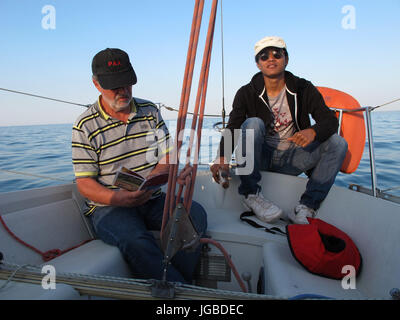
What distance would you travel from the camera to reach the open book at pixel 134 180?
4.07 feet

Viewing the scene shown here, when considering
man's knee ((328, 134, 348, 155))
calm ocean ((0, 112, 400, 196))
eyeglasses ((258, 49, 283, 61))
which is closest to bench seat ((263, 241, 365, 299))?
man's knee ((328, 134, 348, 155))

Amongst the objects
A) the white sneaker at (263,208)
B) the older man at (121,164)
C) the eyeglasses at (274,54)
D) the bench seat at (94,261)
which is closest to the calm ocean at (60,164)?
the white sneaker at (263,208)

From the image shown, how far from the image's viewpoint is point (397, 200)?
152cm

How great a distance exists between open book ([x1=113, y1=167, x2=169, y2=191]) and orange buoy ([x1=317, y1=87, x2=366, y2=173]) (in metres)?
1.41

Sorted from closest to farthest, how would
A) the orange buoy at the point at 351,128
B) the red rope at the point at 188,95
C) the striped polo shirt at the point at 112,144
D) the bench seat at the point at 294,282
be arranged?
the red rope at the point at 188,95 → the bench seat at the point at 294,282 → the striped polo shirt at the point at 112,144 → the orange buoy at the point at 351,128

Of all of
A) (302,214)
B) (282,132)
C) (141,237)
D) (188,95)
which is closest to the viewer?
(188,95)

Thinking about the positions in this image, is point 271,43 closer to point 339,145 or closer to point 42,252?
point 339,145

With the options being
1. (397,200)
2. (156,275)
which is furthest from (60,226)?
(397,200)

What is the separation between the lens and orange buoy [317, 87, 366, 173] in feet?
6.75

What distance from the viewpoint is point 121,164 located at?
1496 millimetres

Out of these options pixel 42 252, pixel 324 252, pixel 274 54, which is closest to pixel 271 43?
pixel 274 54

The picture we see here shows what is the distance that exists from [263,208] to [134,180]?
89 centimetres

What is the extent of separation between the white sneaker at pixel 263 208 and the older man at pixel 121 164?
420 mm

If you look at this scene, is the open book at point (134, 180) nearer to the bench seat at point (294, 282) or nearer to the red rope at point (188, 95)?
the red rope at point (188, 95)
